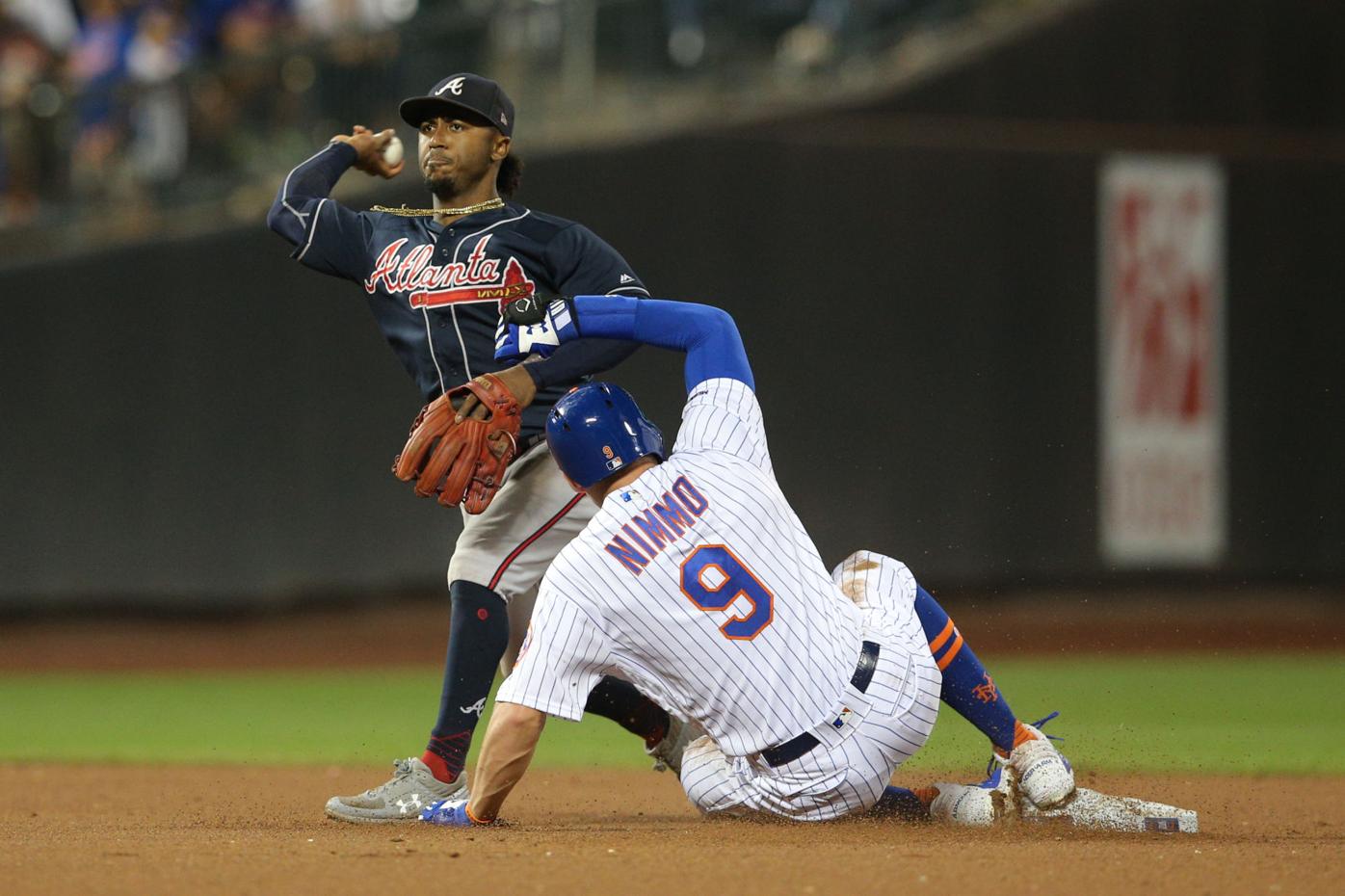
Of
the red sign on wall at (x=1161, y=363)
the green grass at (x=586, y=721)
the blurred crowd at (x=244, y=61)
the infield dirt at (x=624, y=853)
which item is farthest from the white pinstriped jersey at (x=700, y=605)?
the red sign on wall at (x=1161, y=363)

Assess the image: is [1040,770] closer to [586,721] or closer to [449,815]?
[449,815]

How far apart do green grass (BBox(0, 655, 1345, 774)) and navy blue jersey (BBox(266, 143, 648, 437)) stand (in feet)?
6.98

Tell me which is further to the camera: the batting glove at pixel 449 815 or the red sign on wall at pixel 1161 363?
the red sign on wall at pixel 1161 363

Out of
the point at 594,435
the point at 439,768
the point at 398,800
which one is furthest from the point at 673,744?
the point at 594,435

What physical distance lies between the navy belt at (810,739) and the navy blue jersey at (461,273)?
3.09ft

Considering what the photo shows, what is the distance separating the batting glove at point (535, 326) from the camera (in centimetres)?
396

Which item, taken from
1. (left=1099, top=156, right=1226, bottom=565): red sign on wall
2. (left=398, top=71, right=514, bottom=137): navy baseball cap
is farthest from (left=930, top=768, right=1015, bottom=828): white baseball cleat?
(left=1099, top=156, right=1226, bottom=565): red sign on wall

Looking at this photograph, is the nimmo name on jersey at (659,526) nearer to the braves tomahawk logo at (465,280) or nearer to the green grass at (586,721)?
the braves tomahawk logo at (465,280)

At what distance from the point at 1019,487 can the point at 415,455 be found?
7.92 meters

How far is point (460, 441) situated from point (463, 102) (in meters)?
0.91

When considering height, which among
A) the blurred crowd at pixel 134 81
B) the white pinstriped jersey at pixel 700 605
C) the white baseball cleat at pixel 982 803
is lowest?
the white baseball cleat at pixel 982 803

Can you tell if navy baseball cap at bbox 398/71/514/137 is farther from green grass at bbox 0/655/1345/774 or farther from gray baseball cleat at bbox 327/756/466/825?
green grass at bbox 0/655/1345/774

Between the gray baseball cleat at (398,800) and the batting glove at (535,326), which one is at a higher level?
the batting glove at (535,326)

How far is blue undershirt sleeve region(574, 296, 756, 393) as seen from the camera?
12.7 feet
